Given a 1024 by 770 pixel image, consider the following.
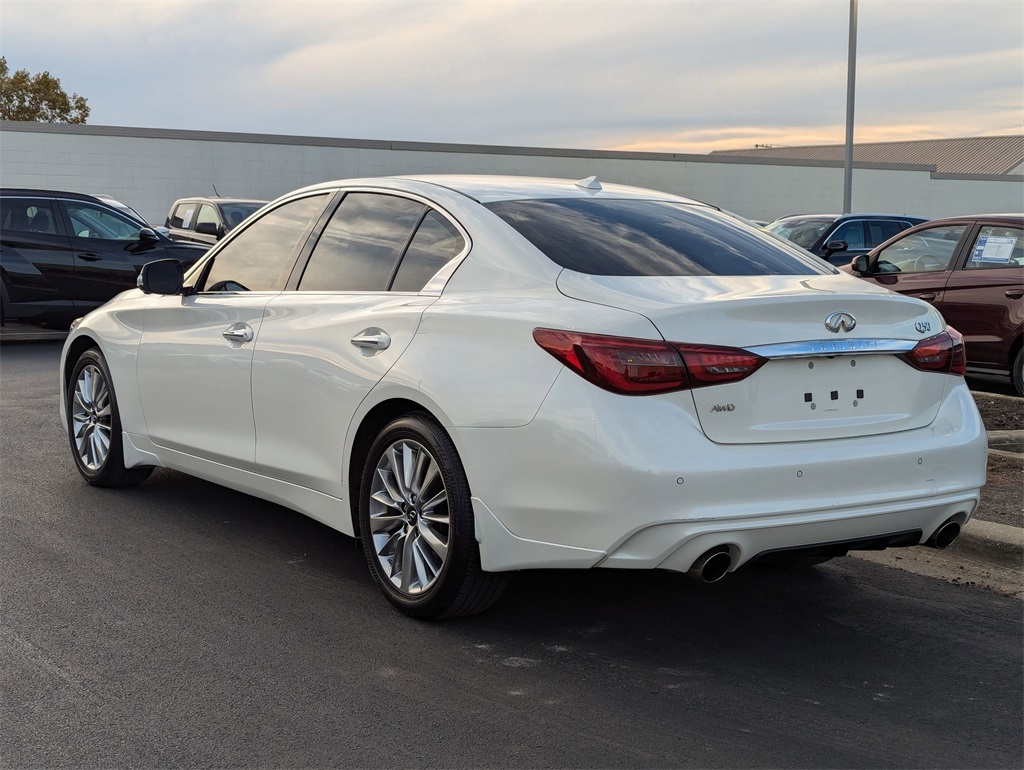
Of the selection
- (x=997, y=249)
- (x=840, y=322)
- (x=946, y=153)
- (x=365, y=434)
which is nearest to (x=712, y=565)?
(x=840, y=322)

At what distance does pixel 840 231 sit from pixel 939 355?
13.7 m

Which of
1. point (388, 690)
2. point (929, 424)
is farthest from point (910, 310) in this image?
point (388, 690)

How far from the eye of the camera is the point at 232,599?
486 cm

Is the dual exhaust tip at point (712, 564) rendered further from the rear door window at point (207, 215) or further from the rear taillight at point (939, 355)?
the rear door window at point (207, 215)

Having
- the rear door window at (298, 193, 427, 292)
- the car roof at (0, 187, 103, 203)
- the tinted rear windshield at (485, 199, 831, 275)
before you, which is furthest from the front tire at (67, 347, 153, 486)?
the car roof at (0, 187, 103, 203)

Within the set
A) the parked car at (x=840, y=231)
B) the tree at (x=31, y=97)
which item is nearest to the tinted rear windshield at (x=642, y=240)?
the parked car at (x=840, y=231)

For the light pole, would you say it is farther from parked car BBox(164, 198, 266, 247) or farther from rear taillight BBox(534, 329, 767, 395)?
rear taillight BBox(534, 329, 767, 395)

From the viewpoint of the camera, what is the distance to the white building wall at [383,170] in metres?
31.7

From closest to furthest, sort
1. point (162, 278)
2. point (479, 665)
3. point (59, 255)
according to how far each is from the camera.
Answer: point (479, 665) → point (162, 278) → point (59, 255)

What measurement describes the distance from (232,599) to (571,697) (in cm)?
165

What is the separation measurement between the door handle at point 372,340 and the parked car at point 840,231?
13124mm

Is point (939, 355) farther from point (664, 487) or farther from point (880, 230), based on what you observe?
point (880, 230)

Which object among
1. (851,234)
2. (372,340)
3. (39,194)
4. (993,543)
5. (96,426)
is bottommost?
(993,543)

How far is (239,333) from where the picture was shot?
5457 mm
